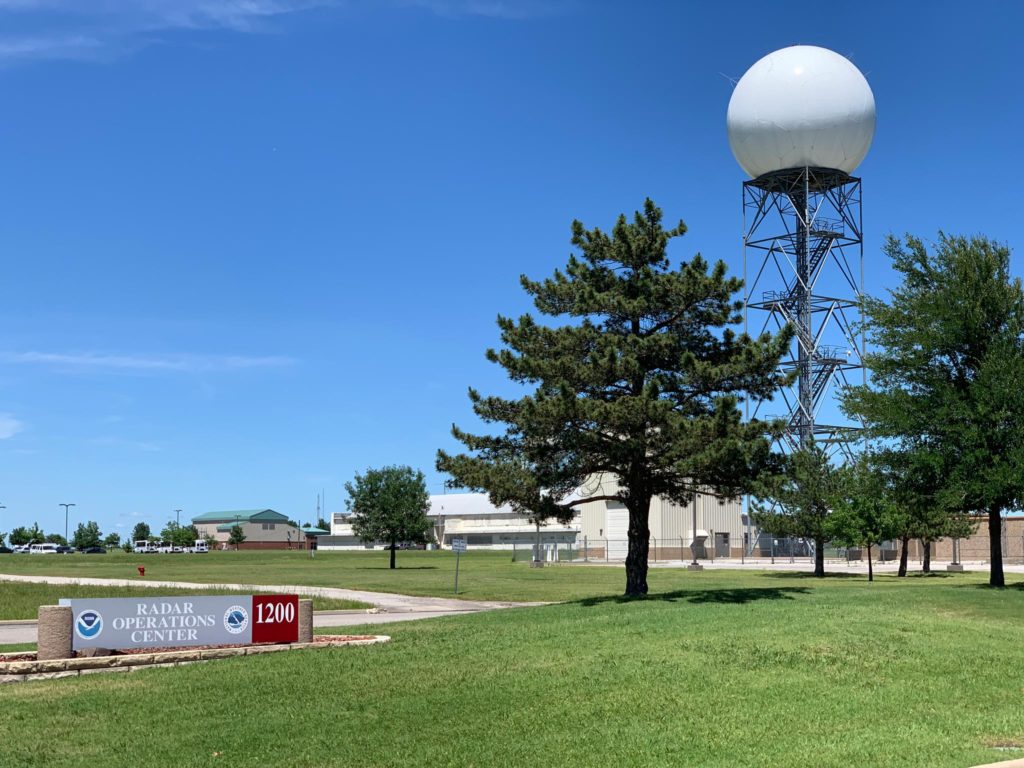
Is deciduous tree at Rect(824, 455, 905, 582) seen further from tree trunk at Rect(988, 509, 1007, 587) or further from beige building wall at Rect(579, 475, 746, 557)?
beige building wall at Rect(579, 475, 746, 557)

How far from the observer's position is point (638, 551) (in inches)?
1153

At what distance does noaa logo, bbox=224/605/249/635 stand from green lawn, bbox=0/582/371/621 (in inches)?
490

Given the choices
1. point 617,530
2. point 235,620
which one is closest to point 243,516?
point 617,530

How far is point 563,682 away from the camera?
13.4 m

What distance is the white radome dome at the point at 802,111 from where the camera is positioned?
56.9 meters

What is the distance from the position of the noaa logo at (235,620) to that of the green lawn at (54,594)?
12437mm

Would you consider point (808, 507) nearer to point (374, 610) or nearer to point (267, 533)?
point (374, 610)

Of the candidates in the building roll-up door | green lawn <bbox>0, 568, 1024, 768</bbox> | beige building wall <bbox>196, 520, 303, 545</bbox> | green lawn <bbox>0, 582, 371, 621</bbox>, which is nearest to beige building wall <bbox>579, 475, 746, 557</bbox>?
the building roll-up door

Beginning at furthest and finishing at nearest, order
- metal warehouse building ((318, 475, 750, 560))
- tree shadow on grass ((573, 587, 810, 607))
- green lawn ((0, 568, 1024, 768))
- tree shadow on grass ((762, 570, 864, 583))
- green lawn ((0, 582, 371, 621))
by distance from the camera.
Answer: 1. metal warehouse building ((318, 475, 750, 560))
2. tree shadow on grass ((762, 570, 864, 583))
3. green lawn ((0, 582, 371, 621))
4. tree shadow on grass ((573, 587, 810, 607))
5. green lawn ((0, 568, 1024, 768))

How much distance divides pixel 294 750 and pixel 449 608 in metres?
21.5

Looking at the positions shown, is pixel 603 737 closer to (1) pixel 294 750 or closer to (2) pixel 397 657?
(1) pixel 294 750

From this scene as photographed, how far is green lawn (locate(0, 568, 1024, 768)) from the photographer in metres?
10.1


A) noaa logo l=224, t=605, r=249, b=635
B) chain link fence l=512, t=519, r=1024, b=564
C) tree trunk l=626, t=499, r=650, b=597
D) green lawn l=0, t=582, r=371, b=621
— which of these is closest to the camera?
noaa logo l=224, t=605, r=249, b=635

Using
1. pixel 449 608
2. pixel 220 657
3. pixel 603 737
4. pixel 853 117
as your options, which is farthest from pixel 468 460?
pixel 853 117
